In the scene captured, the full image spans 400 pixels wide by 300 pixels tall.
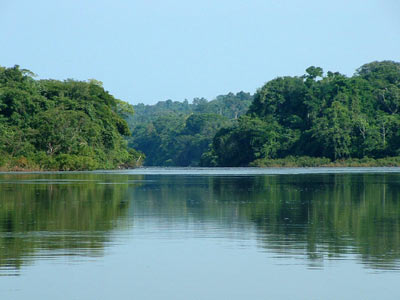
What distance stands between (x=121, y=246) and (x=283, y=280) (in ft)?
14.3

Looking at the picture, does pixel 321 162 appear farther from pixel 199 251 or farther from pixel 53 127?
pixel 199 251

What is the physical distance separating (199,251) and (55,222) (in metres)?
5.91

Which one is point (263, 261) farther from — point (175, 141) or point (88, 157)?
point (175, 141)

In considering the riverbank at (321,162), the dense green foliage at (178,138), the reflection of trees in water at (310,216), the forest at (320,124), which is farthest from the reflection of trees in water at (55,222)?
the dense green foliage at (178,138)

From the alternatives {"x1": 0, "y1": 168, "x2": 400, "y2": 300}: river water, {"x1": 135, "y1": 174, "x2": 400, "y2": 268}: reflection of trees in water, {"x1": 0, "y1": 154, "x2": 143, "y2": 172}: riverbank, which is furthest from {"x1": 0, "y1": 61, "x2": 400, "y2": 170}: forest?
{"x1": 0, "y1": 168, "x2": 400, "y2": 300}: river water

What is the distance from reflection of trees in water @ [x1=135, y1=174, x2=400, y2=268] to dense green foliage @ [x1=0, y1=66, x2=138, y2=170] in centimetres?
3951

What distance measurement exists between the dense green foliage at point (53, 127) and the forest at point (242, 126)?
98 millimetres

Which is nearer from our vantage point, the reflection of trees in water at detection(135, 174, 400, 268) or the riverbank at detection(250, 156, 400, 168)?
the reflection of trees in water at detection(135, 174, 400, 268)

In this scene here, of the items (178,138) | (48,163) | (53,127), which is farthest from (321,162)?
(178,138)

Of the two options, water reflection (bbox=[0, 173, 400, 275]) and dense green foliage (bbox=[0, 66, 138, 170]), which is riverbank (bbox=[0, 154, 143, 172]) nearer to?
dense green foliage (bbox=[0, 66, 138, 170])

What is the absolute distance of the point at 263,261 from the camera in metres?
12.3

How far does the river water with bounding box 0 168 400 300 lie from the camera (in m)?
10.1

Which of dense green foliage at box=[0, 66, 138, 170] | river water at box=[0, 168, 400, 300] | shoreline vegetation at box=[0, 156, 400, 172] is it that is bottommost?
river water at box=[0, 168, 400, 300]

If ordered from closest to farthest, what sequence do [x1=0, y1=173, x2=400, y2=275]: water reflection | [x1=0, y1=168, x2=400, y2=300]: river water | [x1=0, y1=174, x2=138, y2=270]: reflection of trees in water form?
1. [x1=0, y1=168, x2=400, y2=300]: river water
2. [x1=0, y1=173, x2=400, y2=275]: water reflection
3. [x1=0, y1=174, x2=138, y2=270]: reflection of trees in water
